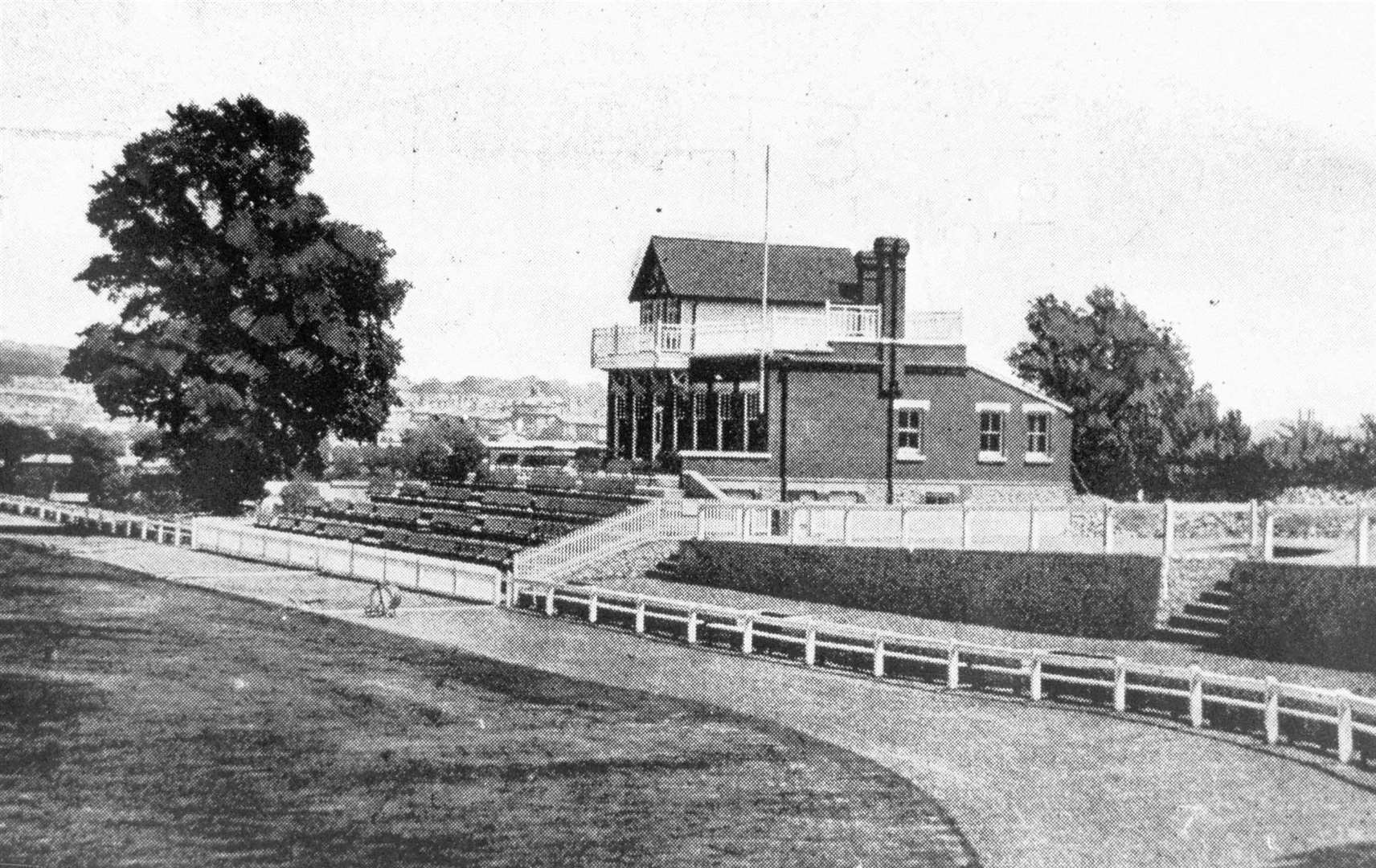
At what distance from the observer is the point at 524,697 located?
21.6 meters

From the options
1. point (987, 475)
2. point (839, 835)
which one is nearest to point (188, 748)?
point (839, 835)

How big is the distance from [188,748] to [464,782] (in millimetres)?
3584

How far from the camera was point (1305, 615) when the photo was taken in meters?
23.6

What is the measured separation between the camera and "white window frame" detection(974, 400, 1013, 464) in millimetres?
45625

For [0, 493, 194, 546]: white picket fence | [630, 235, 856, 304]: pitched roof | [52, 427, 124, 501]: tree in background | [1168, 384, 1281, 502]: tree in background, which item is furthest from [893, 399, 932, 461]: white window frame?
[52, 427, 124, 501]: tree in background

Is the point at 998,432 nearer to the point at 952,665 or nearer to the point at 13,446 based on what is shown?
the point at 952,665

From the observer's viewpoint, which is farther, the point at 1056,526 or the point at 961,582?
the point at 1056,526

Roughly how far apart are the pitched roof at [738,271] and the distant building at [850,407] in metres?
3.64

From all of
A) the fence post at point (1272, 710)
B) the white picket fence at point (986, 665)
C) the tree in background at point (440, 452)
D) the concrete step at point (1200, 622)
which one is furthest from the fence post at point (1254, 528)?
the tree in background at point (440, 452)

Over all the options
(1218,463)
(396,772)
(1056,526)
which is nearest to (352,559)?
(1056,526)

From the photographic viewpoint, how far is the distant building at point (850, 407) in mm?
43750

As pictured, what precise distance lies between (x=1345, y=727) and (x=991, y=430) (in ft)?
95.6

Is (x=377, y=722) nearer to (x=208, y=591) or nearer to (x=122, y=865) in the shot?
(x=122, y=865)

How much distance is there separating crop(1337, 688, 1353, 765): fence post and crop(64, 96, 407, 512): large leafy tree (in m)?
40.0
